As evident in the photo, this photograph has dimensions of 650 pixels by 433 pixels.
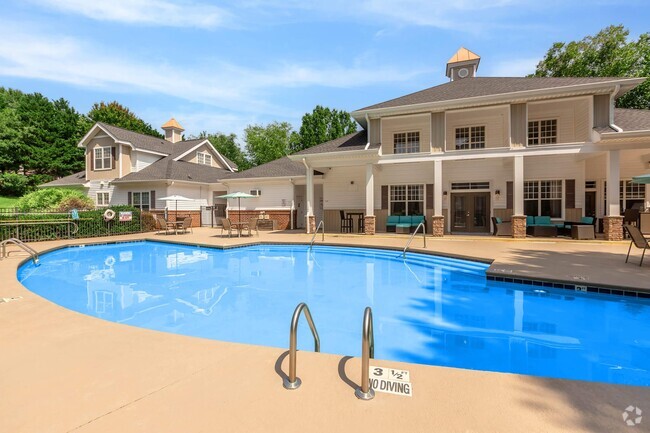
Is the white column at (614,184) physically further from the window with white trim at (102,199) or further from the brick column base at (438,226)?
the window with white trim at (102,199)

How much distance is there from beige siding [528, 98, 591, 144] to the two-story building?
4cm

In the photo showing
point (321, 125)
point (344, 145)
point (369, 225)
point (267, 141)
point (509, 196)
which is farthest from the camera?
point (267, 141)

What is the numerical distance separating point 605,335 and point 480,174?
13.1m

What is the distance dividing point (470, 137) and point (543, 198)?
15.3 ft

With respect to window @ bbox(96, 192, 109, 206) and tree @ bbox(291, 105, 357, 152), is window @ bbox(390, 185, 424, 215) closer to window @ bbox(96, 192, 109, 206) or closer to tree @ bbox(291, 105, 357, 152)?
window @ bbox(96, 192, 109, 206)

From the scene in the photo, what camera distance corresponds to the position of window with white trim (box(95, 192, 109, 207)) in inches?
952

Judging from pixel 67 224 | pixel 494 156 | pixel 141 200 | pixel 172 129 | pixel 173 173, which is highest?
pixel 172 129

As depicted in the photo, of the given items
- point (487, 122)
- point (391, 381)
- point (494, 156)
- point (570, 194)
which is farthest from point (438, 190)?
point (391, 381)

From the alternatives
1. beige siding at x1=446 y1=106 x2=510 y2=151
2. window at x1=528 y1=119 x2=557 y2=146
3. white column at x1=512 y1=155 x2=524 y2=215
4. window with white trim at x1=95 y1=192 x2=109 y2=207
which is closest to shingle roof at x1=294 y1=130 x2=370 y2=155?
beige siding at x1=446 y1=106 x2=510 y2=151

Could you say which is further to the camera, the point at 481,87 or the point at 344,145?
the point at 344,145

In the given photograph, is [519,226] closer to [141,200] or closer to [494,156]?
[494,156]

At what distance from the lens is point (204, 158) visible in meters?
28.8

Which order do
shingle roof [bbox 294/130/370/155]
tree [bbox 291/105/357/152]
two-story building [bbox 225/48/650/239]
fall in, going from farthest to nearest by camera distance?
tree [bbox 291/105/357/152] → shingle roof [bbox 294/130/370/155] → two-story building [bbox 225/48/650/239]

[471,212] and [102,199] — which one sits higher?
[102,199]
